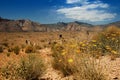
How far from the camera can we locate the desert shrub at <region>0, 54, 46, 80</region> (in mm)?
7345

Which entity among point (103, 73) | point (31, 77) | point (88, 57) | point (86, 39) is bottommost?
point (31, 77)

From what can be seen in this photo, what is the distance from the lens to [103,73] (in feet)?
19.1

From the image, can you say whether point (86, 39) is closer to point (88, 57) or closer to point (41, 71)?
point (88, 57)

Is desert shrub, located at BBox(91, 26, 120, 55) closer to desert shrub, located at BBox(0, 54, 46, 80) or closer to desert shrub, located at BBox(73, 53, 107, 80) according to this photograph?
desert shrub, located at BBox(0, 54, 46, 80)

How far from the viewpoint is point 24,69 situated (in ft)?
26.2

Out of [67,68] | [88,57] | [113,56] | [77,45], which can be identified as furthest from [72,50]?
[113,56]

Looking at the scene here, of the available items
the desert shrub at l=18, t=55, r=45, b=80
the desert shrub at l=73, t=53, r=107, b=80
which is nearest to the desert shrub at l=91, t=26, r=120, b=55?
the desert shrub at l=18, t=55, r=45, b=80

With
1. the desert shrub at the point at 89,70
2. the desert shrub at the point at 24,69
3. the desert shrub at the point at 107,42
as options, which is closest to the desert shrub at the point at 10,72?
the desert shrub at the point at 24,69

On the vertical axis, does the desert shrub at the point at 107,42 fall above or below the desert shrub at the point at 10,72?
above

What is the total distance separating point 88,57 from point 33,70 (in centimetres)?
291

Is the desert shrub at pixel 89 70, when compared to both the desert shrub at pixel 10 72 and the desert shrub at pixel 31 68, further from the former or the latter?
the desert shrub at pixel 31 68

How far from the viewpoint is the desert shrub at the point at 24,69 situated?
7345 millimetres

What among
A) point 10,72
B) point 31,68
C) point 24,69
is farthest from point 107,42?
point 10,72

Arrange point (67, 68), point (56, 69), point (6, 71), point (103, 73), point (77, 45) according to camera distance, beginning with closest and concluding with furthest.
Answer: point (103, 73)
point (77, 45)
point (6, 71)
point (67, 68)
point (56, 69)
